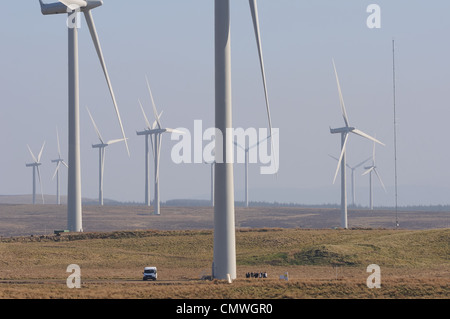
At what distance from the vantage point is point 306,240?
11425cm

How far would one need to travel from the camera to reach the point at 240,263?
94062mm

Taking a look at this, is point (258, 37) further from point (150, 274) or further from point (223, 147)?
point (150, 274)

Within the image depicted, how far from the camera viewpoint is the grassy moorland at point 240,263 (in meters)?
61.4

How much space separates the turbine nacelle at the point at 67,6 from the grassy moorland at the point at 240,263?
29.3 meters

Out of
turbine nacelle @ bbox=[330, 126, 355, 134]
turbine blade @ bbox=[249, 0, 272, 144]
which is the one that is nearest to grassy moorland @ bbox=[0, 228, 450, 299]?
turbine blade @ bbox=[249, 0, 272, 144]

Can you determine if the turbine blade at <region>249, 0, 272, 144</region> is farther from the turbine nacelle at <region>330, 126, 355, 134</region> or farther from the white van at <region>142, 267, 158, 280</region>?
the turbine nacelle at <region>330, 126, 355, 134</region>

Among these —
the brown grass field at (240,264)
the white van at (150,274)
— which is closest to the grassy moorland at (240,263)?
the brown grass field at (240,264)

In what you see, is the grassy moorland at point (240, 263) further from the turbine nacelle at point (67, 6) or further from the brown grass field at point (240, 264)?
the turbine nacelle at point (67, 6)

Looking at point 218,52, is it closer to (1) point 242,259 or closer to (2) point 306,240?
Result: (1) point 242,259

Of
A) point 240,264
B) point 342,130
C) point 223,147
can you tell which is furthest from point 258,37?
point 342,130

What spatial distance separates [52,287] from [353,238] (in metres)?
61.0

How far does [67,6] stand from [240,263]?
3613 cm

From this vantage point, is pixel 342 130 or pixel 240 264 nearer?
pixel 240 264
